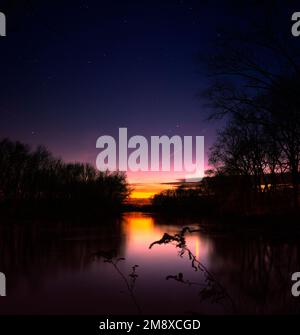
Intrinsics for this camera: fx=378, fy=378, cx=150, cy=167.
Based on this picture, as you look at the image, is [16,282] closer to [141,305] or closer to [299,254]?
[141,305]

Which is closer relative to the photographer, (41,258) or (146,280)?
(146,280)

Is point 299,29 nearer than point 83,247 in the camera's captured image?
Yes

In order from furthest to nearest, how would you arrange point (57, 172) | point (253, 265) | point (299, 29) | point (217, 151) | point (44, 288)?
point (57, 172) → point (217, 151) → point (253, 265) → point (299, 29) → point (44, 288)

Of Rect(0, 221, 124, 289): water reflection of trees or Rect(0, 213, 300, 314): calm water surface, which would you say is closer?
Rect(0, 213, 300, 314): calm water surface

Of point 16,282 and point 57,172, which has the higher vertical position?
point 57,172

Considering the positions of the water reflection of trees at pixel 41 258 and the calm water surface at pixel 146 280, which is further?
the water reflection of trees at pixel 41 258

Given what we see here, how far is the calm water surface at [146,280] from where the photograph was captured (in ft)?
22.2

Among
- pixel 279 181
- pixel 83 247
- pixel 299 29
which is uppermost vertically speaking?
pixel 299 29

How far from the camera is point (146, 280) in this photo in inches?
382

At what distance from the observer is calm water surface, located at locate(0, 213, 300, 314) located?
22.2ft

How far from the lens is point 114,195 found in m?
73.8
